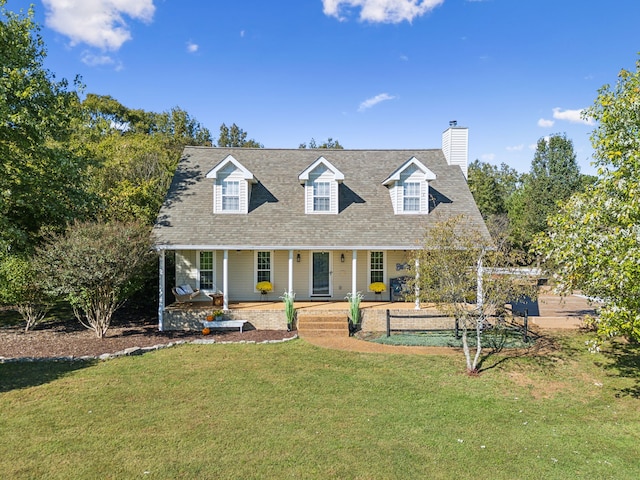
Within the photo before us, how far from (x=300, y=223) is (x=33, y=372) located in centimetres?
1024

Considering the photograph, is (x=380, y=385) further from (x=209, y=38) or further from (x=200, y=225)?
(x=209, y=38)

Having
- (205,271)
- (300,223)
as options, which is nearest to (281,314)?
(300,223)

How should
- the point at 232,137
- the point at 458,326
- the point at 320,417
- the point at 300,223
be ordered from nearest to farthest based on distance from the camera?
1. the point at 320,417
2. the point at 458,326
3. the point at 300,223
4. the point at 232,137

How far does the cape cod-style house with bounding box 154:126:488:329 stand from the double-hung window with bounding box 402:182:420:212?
45 mm

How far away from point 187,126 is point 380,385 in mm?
47158

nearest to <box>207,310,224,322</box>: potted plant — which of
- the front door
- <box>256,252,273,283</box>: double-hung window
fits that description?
<box>256,252,273,283</box>: double-hung window

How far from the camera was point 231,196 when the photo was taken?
56.4 ft

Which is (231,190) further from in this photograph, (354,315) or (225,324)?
(354,315)

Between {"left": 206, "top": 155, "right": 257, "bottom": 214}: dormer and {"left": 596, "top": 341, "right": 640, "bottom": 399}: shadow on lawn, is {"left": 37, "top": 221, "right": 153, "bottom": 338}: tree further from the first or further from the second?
{"left": 596, "top": 341, "right": 640, "bottom": 399}: shadow on lawn

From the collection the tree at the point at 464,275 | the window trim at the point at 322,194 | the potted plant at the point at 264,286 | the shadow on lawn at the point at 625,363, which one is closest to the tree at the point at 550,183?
the shadow on lawn at the point at 625,363

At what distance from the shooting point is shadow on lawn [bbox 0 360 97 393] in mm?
9148

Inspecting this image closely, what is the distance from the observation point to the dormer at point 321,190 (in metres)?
17.4

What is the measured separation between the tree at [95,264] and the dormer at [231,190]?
431 cm

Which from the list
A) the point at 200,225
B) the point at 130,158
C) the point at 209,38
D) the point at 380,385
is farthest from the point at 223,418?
the point at 130,158
